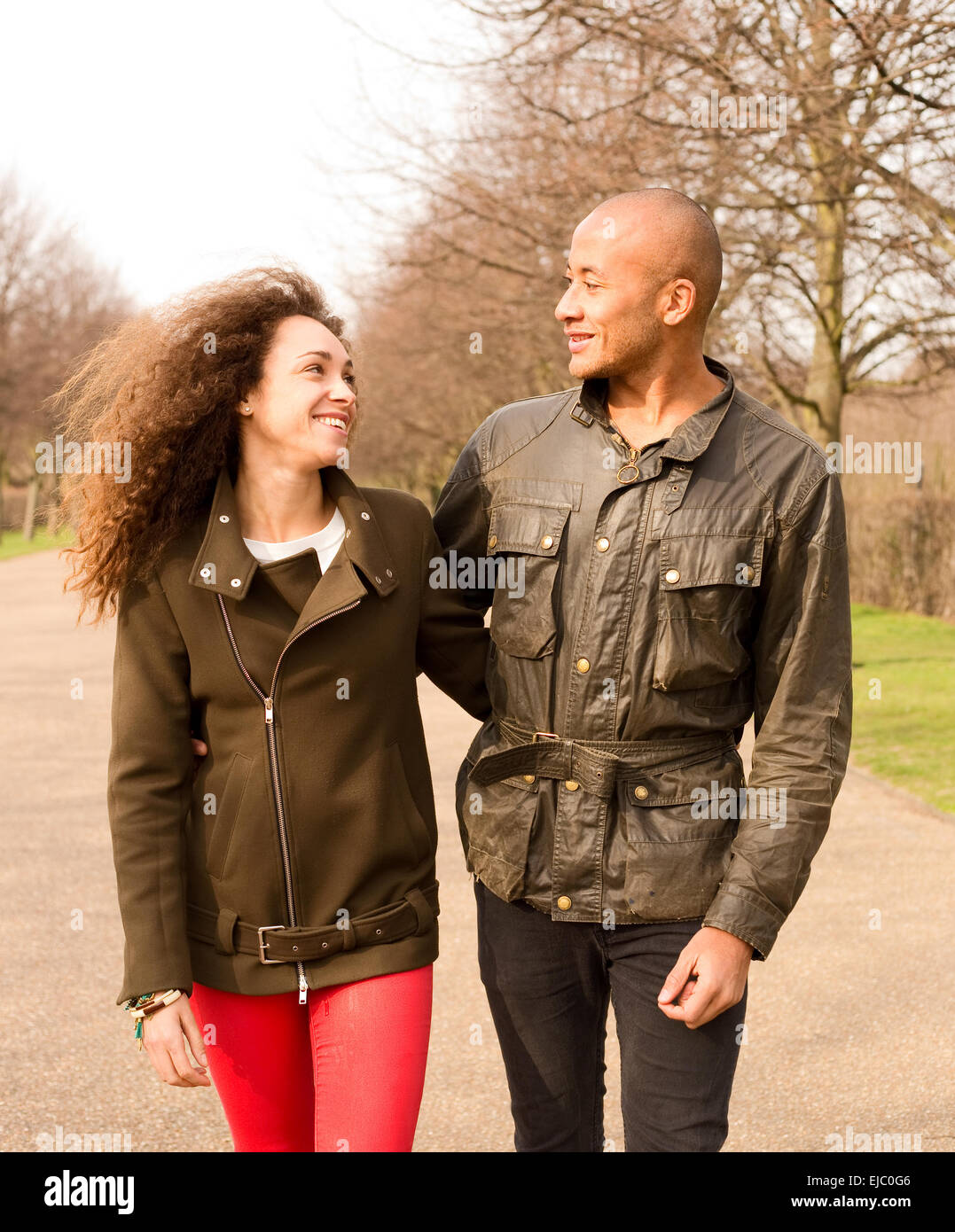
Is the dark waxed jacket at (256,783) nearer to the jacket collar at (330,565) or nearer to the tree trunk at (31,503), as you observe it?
the jacket collar at (330,565)

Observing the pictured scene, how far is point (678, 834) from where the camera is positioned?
8.53 feet

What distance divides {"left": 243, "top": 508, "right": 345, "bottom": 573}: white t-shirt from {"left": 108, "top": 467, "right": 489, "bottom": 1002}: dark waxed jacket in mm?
41

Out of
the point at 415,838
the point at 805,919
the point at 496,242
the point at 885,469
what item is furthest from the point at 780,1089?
the point at 885,469

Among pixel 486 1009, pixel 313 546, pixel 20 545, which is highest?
pixel 20 545

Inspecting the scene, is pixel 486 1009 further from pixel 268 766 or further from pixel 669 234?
pixel 669 234

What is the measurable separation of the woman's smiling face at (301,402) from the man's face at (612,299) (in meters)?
0.45

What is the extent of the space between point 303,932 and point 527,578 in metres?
0.78

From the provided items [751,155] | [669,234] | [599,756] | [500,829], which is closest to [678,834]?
[599,756]

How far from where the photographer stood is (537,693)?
2.70 metres

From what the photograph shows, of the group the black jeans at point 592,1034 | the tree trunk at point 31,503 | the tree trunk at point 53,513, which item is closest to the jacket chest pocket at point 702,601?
the black jeans at point 592,1034

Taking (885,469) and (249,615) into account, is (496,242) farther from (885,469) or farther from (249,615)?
(249,615)

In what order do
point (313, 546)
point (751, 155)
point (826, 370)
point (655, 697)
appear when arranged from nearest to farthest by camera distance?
point (655, 697) → point (313, 546) → point (751, 155) → point (826, 370)

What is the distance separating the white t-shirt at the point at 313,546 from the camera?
267 centimetres

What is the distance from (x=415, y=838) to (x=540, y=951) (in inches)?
12.9
